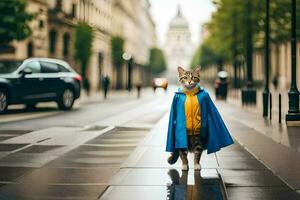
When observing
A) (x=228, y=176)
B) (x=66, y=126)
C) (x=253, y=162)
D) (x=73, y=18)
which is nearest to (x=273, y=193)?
(x=228, y=176)

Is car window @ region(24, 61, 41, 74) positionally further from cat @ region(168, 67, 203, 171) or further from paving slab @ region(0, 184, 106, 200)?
paving slab @ region(0, 184, 106, 200)

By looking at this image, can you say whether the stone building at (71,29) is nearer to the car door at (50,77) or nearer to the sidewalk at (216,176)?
the car door at (50,77)

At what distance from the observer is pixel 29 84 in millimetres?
21250

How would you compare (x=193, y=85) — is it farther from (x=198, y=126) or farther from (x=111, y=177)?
(x=111, y=177)

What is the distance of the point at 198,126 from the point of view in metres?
8.16

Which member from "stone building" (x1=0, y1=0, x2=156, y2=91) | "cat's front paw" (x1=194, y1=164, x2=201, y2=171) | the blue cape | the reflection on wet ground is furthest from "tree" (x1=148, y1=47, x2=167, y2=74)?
the reflection on wet ground

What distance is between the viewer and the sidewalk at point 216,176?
6.70m

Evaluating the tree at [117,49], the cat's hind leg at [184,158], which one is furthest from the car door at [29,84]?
the tree at [117,49]

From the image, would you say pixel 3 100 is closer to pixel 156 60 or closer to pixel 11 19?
pixel 11 19

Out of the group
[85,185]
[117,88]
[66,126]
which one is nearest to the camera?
[85,185]

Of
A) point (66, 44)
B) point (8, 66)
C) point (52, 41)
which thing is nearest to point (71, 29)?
point (66, 44)

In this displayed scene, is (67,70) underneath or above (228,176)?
above

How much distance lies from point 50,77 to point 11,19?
8.13m

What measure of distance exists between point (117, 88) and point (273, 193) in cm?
7148
